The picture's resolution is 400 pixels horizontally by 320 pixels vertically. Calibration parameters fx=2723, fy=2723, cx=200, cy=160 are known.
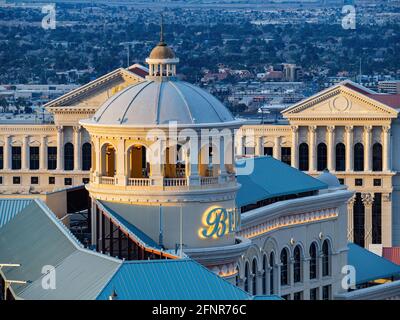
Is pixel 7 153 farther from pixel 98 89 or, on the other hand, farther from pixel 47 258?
pixel 47 258

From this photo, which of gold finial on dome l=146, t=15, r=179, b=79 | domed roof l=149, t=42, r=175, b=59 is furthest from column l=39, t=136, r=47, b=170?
domed roof l=149, t=42, r=175, b=59

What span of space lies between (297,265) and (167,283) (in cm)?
2514

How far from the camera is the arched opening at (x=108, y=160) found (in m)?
72.3

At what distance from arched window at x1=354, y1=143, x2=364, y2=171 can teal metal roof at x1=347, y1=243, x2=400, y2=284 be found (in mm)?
28170

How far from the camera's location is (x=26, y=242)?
68.8 meters

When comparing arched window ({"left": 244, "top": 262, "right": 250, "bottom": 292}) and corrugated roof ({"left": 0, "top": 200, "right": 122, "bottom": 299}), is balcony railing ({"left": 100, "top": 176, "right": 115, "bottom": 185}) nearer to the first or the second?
corrugated roof ({"left": 0, "top": 200, "right": 122, "bottom": 299})

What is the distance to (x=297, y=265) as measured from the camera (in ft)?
283

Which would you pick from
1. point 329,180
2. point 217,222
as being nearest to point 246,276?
point 217,222

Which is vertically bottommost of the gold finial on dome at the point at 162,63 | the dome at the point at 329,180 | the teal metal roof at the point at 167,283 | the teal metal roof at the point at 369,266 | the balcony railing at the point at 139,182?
the teal metal roof at the point at 369,266

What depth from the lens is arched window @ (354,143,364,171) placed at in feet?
409

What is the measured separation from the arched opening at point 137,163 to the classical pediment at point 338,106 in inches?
1999

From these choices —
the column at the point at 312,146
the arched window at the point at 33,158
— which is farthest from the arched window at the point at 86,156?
the column at the point at 312,146

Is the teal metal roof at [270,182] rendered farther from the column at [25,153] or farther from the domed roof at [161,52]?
the column at [25,153]
